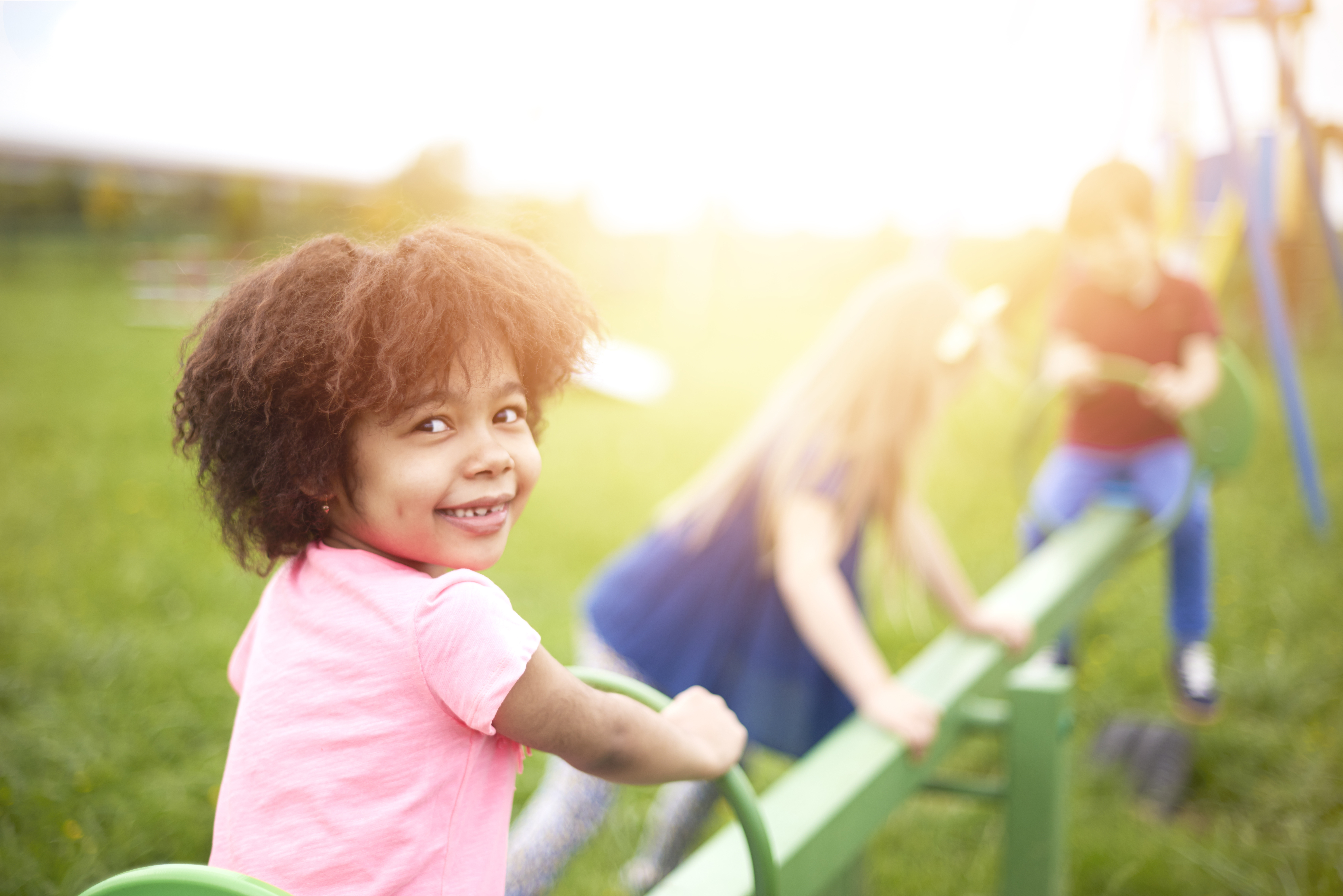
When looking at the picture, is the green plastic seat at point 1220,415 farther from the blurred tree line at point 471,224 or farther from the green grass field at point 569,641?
the blurred tree line at point 471,224

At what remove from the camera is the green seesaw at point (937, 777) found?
35.4 inches

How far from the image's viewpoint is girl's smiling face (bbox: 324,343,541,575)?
Answer: 68 cm

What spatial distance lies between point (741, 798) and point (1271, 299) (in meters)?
3.56

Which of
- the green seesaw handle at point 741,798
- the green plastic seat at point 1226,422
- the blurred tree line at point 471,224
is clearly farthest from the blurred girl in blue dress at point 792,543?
the green plastic seat at point 1226,422

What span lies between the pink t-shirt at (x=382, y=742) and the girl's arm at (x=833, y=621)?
93 centimetres

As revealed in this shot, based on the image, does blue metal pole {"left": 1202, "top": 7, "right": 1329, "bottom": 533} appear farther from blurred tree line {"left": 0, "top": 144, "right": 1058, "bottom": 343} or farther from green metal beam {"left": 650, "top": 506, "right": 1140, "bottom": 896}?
green metal beam {"left": 650, "top": 506, "right": 1140, "bottom": 896}

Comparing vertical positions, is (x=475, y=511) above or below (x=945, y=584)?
above

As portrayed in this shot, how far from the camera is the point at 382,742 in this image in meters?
0.67

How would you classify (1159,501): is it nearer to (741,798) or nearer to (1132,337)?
(1132,337)

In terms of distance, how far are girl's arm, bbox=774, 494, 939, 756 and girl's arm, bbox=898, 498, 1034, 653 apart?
0.81 ft

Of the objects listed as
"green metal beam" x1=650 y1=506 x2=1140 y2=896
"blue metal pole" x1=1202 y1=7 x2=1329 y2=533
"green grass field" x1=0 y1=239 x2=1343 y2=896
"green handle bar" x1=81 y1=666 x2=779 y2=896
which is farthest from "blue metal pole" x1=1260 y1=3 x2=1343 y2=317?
"green handle bar" x1=81 y1=666 x2=779 y2=896

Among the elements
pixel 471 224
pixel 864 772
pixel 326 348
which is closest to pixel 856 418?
pixel 864 772

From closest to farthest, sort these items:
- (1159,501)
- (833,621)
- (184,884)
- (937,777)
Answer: (184,884) < (833,621) < (937,777) < (1159,501)

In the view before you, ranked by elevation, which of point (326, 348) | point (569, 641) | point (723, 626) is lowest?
point (569, 641)
